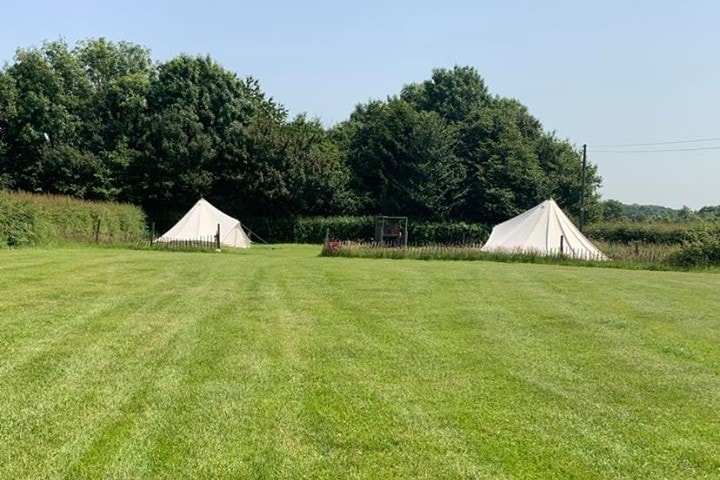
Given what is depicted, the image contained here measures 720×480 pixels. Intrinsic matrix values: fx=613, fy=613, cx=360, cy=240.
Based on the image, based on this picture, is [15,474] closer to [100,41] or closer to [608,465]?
[608,465]

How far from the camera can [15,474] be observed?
3.31 metres

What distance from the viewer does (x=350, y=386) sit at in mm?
4938

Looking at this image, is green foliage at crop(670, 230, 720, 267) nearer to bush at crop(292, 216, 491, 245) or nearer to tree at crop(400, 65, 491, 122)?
bush at crop(292, 216, 491, 245)

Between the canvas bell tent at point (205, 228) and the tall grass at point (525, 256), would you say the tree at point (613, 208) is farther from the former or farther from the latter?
the canvas bell tent at point (205, 228)

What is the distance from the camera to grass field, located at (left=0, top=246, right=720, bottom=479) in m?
3.59

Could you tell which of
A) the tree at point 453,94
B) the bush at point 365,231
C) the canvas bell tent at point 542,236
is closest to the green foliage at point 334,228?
the bush at point 365,231

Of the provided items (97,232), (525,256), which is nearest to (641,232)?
(525,256)

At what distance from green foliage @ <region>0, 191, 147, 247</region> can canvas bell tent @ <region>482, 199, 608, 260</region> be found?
14.8 meters

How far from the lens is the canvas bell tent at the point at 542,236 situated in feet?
73.4

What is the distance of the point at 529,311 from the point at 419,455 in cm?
551

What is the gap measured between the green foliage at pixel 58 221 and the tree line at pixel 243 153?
5932mm

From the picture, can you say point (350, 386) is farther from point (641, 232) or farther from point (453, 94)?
point (453, 94)

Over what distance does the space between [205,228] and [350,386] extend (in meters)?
22.5

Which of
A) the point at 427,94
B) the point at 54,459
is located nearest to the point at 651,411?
the point at 54,459
